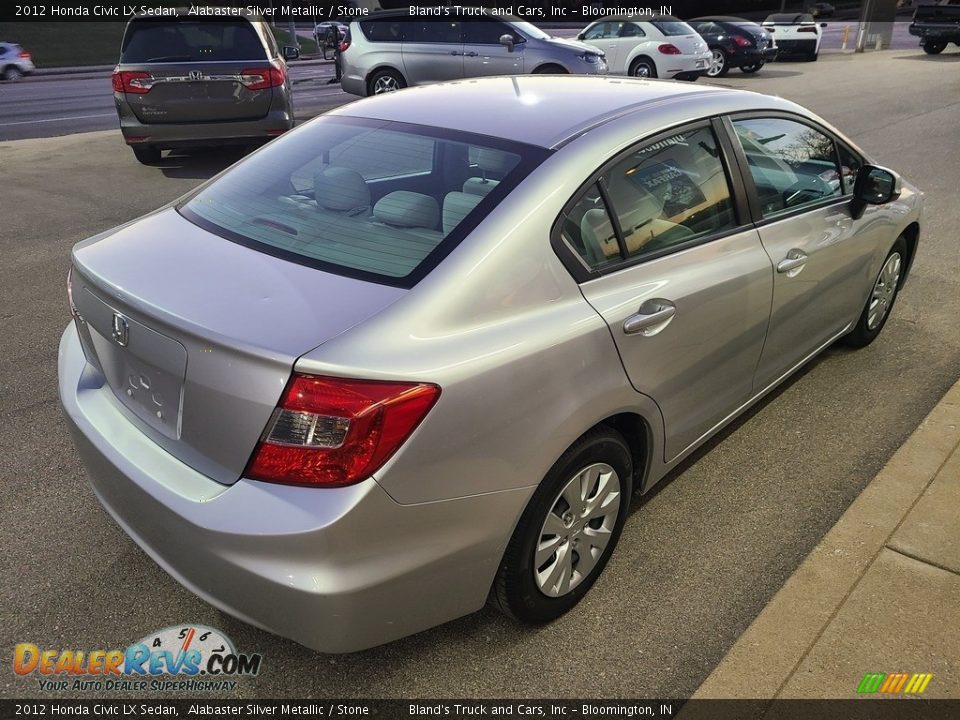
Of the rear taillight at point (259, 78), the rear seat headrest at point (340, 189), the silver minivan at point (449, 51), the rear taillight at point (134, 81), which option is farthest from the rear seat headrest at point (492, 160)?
the silver minivan at point (449, 51)

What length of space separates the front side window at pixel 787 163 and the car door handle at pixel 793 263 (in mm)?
186

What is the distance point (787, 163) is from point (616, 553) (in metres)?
1.89

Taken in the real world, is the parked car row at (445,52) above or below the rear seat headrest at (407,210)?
below

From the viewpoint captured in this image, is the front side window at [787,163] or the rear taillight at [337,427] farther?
the front side window at [787,163]

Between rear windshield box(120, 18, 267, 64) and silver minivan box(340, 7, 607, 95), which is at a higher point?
rear windshield box(120, 18, 267, 64)

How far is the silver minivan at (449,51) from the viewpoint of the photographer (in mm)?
14117

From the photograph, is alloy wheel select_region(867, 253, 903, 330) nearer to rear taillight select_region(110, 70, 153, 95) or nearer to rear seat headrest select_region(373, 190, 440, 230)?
rear seat headrest select_region(373, 190, 440, 230)

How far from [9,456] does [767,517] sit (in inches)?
126

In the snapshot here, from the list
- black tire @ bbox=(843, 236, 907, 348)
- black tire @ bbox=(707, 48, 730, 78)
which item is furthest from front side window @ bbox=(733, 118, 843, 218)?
black tire @ bbox=(707, 48, 730, 78)

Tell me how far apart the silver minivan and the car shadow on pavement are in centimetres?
449

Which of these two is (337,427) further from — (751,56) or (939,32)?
(939,32)

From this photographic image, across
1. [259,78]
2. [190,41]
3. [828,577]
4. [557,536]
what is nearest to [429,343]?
[557,536]

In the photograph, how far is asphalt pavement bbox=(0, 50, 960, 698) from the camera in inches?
Answer: 98.1

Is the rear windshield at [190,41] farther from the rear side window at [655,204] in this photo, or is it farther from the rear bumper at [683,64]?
the rear bumper at [683,64]
